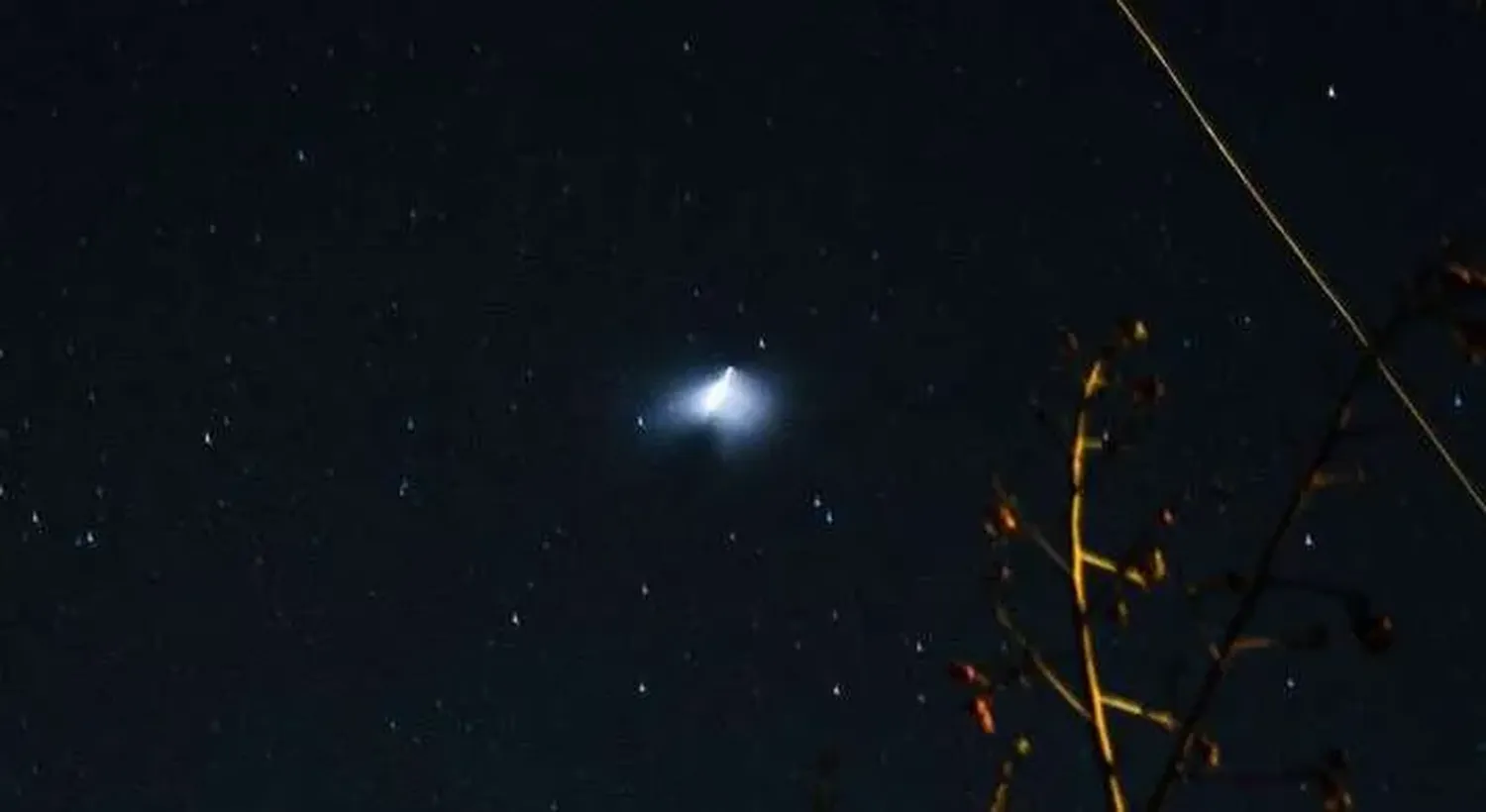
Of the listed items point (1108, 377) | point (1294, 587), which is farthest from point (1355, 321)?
point (1294, 587)

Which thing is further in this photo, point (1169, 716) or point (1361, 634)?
point (1169, 716)

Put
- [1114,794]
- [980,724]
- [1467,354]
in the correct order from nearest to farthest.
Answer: [1467,354] → [1114,794] → [980,724]

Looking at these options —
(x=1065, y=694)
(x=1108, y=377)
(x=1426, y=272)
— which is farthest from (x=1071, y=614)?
(x=1426, y=272)

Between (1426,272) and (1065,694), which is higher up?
(1426,272)

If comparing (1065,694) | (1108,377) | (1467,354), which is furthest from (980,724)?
(1467,354)

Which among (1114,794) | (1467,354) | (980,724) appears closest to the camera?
(1467,354)

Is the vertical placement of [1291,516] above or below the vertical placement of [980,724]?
above

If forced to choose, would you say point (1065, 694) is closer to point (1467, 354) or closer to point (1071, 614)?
point (1071, 614)

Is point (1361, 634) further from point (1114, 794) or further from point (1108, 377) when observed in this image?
point (1108, 377)

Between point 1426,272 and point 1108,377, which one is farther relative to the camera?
point 1108,377
